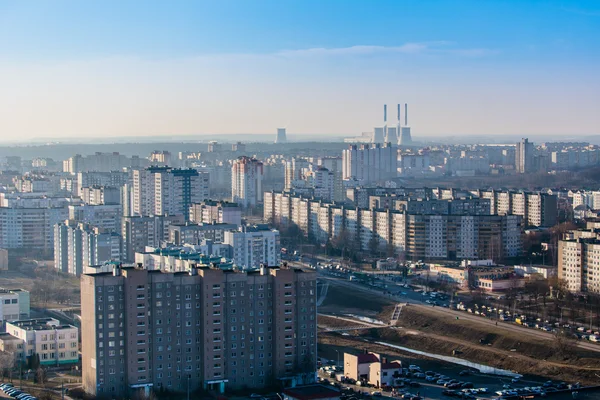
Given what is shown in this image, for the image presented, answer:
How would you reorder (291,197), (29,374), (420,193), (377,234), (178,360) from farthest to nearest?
(420,193) < (291,197) < (377,234) < (29,374) < (178,360)

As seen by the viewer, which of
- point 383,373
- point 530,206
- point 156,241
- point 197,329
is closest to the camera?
point 197,329

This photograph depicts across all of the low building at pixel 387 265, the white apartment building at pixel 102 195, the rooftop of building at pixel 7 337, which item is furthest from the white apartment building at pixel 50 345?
the white apartment building at pixel 102 195

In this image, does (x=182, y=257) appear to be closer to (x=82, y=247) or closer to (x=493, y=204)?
(x=82, y=247)

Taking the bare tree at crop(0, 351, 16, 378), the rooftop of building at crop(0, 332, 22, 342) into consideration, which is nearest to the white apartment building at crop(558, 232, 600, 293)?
the rooftop of building at crop(0, 332, 22, 342)

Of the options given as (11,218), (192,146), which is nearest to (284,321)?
(11,218)

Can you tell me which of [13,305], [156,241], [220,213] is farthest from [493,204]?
[13,305]

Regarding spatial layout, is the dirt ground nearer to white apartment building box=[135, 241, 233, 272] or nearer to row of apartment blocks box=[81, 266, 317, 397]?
white apartment building box=[135, 241, 233, 272]

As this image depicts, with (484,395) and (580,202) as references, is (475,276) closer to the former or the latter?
(484,395)
